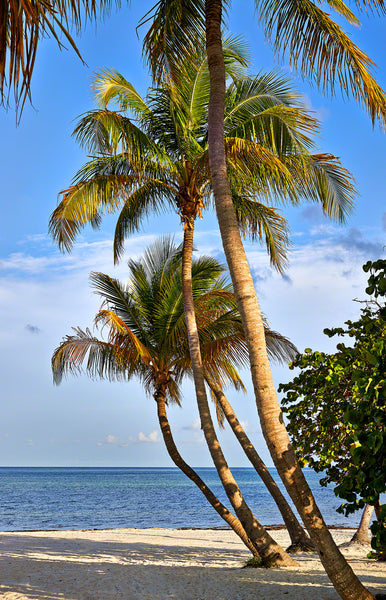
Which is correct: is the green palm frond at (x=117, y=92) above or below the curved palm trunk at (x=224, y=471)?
above

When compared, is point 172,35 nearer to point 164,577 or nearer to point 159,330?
point 159,330

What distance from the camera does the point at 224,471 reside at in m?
8.77

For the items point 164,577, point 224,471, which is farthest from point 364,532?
point 164,577

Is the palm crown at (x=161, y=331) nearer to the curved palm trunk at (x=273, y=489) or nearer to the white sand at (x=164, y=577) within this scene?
the curved palm trunk at (x=273, y=489)

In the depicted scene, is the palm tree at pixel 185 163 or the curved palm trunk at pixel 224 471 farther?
the palm tree at pixel 185 163

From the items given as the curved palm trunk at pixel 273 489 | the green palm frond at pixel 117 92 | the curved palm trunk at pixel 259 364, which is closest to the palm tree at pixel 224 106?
the curved palm trunk at pixel 259 364

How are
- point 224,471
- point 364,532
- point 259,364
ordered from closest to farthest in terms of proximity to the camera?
point 259,364
point 224,471
point 364,532

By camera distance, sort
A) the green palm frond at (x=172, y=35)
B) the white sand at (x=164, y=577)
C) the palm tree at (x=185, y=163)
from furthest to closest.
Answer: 1. the palm tree at (x=185, y=163)
2. the green palm frond at (x=172, y=35)
3. the white sand at (x=164, y=577)

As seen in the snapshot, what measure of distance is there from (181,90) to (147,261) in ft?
15.5

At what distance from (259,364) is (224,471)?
13.2 ft

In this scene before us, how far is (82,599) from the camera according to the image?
250 inches

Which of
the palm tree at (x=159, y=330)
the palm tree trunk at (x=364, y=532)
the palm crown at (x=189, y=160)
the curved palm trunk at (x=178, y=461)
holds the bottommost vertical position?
the palm tree trunk at (x=364, y=532)

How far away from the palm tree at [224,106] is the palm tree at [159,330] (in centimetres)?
519

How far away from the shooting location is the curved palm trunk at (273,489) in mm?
9711
